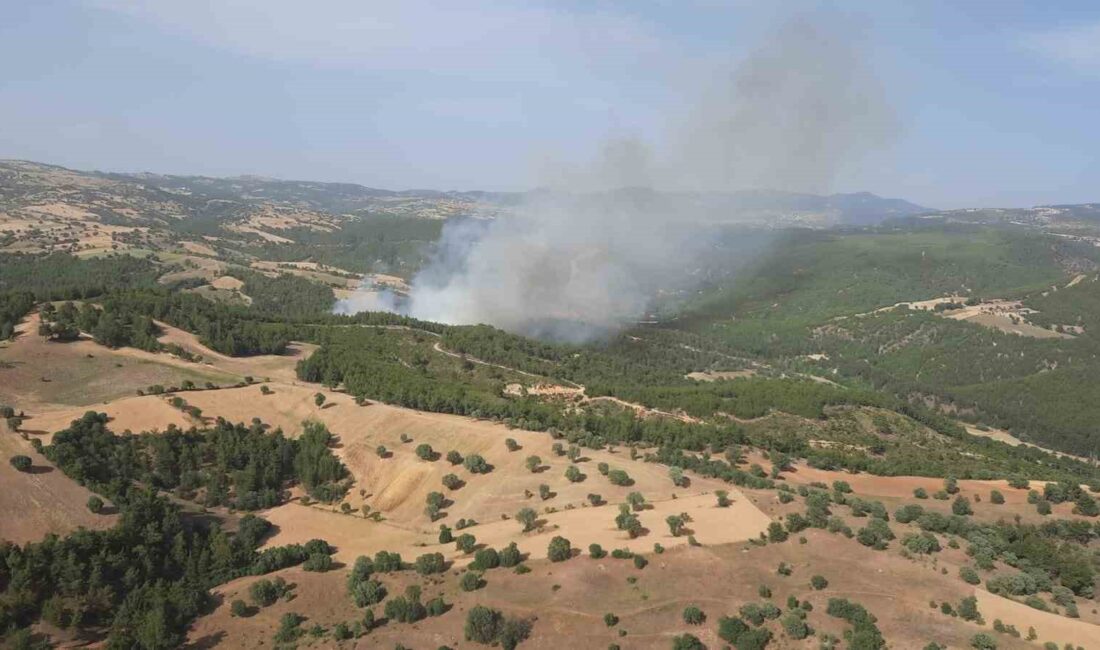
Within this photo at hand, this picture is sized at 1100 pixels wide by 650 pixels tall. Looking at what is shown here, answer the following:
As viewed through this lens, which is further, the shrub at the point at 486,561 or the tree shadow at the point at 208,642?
the shrub at the point at 486,561

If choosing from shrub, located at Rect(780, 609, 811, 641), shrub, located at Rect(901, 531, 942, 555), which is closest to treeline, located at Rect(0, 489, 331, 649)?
shrub, located at Rect(780, 609, 811, 641)

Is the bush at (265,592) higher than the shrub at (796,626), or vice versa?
the shrub at (796,626)

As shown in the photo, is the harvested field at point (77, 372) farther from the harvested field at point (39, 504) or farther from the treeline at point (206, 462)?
the harvested field at point (39, 504)

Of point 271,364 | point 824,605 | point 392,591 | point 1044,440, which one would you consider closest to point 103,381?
point 271,364

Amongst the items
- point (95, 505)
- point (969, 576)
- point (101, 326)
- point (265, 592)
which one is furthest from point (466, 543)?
point (101, 326)

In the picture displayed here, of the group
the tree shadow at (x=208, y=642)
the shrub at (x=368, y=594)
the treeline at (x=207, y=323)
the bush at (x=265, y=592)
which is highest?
the treeline at (x=207, y=323)

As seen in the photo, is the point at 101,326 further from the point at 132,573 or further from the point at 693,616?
the point at 693,616

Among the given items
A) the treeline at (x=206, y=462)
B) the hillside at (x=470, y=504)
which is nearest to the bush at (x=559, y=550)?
the hillside at (x=470, y=504)
